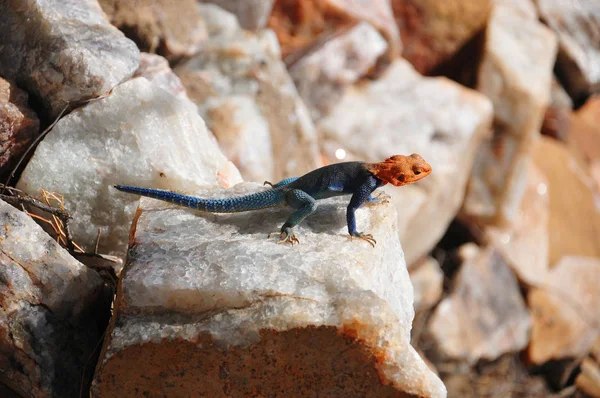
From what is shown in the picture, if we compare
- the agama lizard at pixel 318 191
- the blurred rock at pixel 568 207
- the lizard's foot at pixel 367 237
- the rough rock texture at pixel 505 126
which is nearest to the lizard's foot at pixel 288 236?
the agama lizard at pixel 318 191

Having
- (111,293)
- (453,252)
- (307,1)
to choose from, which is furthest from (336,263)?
(453,252)

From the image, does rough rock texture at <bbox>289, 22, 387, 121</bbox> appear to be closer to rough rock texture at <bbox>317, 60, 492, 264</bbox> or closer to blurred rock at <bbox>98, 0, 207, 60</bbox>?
rough rock texture at <bbox>317, 60, 492, 264</bbox>

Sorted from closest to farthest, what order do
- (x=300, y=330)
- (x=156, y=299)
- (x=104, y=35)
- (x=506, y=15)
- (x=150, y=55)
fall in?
(x=300, y=330) → (x=156, y=299) → (x=104, y=35) → (x=150, y=55) → (x=506, y=15)

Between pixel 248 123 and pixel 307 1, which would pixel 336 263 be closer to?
pixel 248 123

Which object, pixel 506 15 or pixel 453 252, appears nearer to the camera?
pixel 453 252

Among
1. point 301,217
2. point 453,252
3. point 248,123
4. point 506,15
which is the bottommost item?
point 453,252

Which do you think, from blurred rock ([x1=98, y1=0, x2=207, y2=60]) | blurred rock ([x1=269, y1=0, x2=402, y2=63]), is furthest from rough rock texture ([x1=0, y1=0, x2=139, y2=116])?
blurred rock ([x1=269, y1=0, x2=402, y2=63])

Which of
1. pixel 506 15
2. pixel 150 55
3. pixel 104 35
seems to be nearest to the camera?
pixel 104 35
